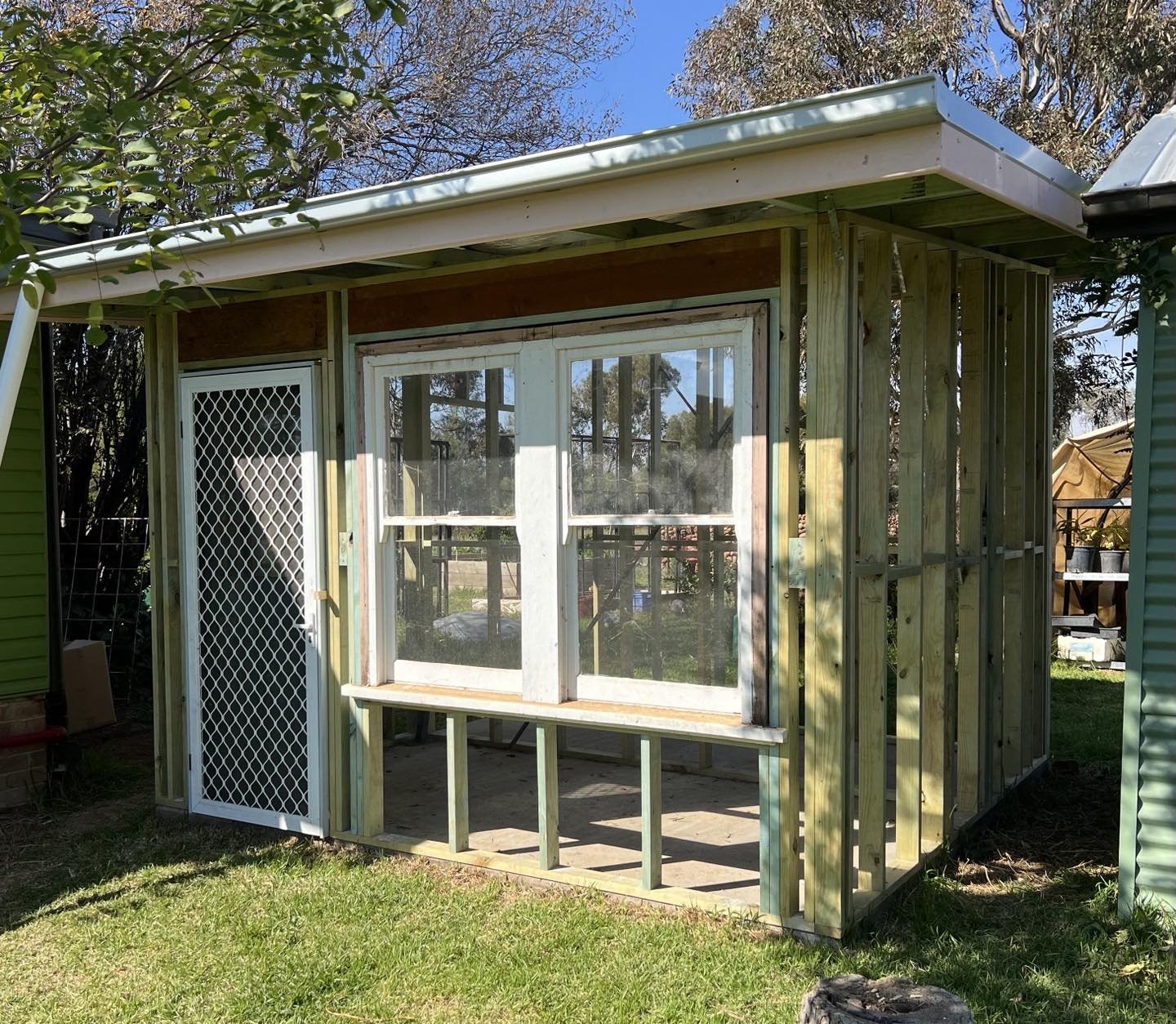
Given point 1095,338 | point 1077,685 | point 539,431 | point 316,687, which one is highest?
point 1095,338

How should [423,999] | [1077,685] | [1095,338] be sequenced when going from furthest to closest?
[1095,338] → [1077,685] → [423,999]

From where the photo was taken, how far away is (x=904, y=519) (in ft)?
14.2

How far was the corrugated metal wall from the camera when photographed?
3672mm

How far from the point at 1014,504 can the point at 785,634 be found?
206cm

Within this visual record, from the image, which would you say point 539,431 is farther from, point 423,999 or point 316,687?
point 423,999

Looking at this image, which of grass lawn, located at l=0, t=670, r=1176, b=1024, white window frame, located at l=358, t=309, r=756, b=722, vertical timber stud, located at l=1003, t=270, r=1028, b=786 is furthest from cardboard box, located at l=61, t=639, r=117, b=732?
vertical timber stud, located at l=1003, t=270, r=1028, b=786

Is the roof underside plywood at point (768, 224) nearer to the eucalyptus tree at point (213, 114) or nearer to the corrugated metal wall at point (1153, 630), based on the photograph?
the eucalyptus tree at point (213, 114)

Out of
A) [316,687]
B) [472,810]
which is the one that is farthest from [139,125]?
[472,810]

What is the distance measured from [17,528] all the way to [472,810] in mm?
2872

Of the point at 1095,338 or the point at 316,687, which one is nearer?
the point at 316,687

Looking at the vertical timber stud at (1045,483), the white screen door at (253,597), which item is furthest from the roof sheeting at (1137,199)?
the white screen door at (253,597)

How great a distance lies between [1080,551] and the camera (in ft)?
35.2

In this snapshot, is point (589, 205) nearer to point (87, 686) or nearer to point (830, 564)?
point (830, 564)

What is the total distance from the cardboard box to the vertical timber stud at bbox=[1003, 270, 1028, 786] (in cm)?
585
